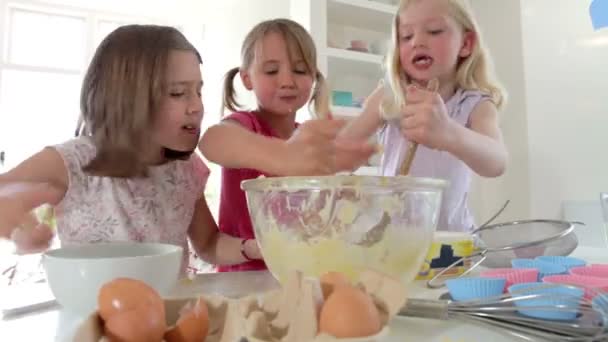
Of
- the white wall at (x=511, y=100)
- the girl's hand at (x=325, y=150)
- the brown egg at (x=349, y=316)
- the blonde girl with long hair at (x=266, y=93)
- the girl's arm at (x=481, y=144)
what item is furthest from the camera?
the white wall at (x=511, y=100)

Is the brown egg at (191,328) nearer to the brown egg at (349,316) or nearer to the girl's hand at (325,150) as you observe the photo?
the brown egg at (349,316)

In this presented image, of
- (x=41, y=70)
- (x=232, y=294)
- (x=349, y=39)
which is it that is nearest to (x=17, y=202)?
(x=232, y=294)

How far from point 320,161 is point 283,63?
454mm

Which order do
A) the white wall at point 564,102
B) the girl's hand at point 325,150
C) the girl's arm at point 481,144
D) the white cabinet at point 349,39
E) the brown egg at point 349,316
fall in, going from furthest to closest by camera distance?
the white cabinet at point 349,39
the white wall at point 564,102
the girl's arm at point 481,144
the girl's hand at point 325,150
the brown egg at point 349,316

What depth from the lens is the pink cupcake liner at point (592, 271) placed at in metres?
0.46

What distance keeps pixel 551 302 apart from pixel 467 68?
2.57 feet

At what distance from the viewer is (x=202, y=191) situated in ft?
2.92

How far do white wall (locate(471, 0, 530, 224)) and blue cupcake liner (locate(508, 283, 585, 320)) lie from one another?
5.38 feet

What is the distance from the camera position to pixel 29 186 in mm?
577

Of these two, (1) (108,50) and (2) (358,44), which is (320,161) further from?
(2) (358,44)

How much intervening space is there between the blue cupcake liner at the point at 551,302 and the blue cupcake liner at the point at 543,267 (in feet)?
0.39

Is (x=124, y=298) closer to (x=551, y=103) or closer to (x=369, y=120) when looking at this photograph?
(x=369, y=120)

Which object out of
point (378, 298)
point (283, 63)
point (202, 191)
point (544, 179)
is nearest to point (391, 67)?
point (283, 63)

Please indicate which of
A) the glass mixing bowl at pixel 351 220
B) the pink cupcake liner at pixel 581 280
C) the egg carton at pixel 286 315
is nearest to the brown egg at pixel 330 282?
the egg carton at pixel 286 315
